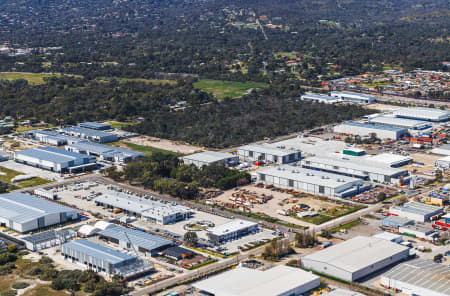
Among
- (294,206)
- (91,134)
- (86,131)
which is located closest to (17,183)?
(91,134)

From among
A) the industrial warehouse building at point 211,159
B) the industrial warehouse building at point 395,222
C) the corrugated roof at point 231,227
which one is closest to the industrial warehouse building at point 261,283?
the corrugated roof at point 231,227

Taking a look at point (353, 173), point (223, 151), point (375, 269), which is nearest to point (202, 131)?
point (223, 151)

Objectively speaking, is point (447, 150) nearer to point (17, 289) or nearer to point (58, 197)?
point (58, 197)

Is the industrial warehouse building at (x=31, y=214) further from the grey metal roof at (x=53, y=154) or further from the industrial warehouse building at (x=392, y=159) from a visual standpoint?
the industrial warehouse building at (x=392, y=159)

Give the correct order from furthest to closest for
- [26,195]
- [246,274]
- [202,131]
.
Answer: [202,131]
[26,195]
[246,274]

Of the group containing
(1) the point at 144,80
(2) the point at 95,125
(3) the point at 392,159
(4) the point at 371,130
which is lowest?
(3) the point at 392,159

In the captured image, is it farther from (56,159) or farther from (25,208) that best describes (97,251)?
(56,159)

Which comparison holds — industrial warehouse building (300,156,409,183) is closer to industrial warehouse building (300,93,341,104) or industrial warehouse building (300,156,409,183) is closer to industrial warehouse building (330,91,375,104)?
industrial warehouse building (300,93,341,104)
